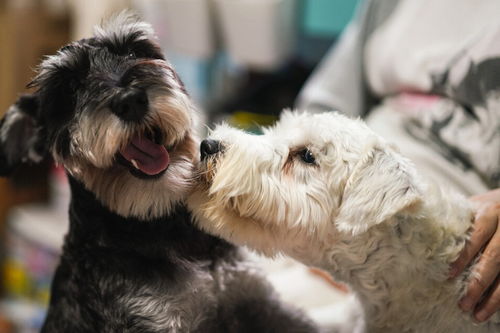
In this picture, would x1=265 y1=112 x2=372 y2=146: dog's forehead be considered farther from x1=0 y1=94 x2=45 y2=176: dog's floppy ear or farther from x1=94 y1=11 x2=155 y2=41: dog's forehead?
x1=0 y1=94 x2=45 y2=176: dog's floppy ear

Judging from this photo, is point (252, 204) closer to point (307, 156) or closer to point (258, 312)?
point (307, 156)

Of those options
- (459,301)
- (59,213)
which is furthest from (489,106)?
(59,213)

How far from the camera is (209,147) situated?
946 millimetres

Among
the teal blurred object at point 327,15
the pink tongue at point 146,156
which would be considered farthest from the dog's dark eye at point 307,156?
the teal blurred object at point 327,15

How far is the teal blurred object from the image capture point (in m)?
2.18

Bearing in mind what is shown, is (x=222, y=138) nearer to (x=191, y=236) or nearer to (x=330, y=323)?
(x=191, y=236)

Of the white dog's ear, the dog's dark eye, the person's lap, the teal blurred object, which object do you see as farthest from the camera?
the teal blurred object

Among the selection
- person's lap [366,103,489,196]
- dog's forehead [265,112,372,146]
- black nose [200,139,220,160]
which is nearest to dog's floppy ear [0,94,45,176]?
black nose [200,139,220,160]

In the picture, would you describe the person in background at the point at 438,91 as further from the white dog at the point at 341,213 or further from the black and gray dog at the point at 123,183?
the black and gray dog at the point at 123,183

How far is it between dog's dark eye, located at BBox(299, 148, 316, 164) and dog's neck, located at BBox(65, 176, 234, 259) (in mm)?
235

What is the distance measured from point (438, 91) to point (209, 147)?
0.72 metres

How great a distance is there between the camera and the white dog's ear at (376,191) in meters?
0.85

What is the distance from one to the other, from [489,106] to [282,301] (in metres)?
0.64

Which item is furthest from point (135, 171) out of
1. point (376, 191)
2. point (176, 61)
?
point (176, 61)
